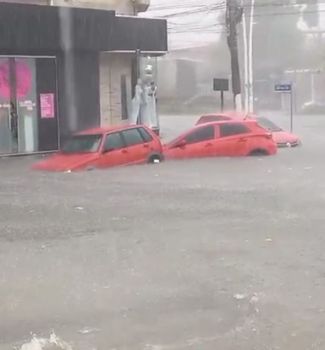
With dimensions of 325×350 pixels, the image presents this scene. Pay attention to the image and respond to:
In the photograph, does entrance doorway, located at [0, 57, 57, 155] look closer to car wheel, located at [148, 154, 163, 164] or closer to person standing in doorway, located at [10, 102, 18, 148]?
person standing in doorway, located at [10, 102, 18, 148]

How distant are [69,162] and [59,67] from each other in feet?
22.3

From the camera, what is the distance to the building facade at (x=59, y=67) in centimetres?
2294

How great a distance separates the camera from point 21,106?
23547 millimetres

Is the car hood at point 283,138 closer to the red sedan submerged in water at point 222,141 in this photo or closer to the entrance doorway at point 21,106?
the red sedan submerged in water at point 222,141

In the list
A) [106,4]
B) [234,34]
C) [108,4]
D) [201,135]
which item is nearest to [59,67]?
[106,4]

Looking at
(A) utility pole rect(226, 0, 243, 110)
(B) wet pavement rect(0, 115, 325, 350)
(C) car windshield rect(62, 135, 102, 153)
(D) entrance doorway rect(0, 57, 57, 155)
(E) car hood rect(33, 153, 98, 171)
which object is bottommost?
(B) wet pavement rect(0, 115, 325, 350)

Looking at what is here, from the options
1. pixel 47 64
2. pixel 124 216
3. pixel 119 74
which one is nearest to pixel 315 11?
pixel 119 74

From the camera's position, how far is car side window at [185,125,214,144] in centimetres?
2188

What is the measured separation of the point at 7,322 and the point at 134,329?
1065 millimetres

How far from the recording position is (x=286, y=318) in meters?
6.36

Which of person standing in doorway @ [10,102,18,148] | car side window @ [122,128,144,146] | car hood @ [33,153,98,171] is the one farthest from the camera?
person standing in doorway @ [10,102,18,148]

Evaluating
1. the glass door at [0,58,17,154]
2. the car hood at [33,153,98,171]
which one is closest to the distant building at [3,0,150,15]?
the glass door at [0,58,17,154]

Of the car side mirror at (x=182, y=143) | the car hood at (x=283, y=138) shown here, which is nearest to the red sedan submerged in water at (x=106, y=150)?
the car side mirror at (x=182, y=143)

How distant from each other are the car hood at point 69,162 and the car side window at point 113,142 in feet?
1.53
